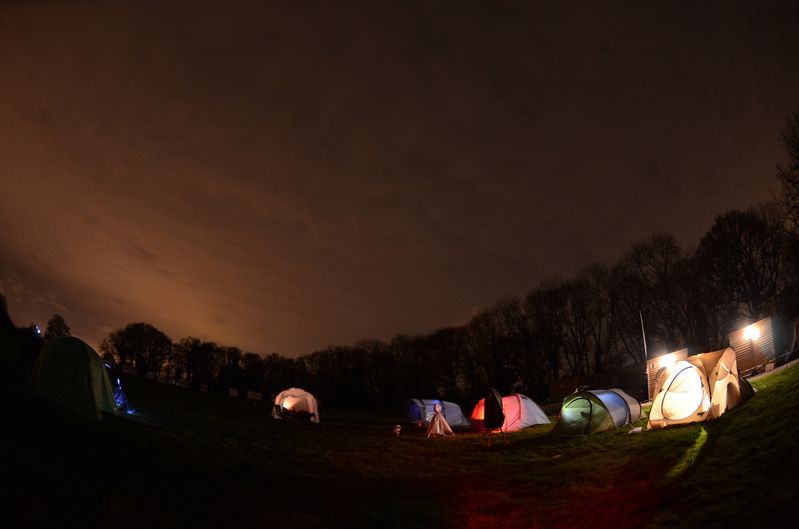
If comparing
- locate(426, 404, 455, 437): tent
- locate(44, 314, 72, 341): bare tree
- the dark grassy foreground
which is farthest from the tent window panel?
locate(44, 314, 72, 341): bare tree

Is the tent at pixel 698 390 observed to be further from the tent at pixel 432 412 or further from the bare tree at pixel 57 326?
the bare tree at pixel 57 326

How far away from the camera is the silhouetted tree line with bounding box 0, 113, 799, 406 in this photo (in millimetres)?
44031

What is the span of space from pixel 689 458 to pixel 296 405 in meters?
30.8

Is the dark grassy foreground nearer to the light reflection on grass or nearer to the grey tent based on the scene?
the light reflection on grass

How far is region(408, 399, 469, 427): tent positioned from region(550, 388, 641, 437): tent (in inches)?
721

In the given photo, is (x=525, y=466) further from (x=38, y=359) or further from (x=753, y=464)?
(x=38, y=359)

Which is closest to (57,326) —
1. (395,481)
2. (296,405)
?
(296,405)

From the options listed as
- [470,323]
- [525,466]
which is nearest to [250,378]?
[470,323]

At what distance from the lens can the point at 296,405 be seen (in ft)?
124

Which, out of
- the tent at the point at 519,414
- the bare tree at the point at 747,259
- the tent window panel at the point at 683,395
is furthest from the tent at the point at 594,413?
the bare tree at the point at 747,259

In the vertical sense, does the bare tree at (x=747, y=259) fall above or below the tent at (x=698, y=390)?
above

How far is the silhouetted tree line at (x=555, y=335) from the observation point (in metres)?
44.0

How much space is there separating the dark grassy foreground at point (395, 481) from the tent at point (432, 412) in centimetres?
2256

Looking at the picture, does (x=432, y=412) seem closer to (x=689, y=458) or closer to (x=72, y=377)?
(x=72, y=377)
